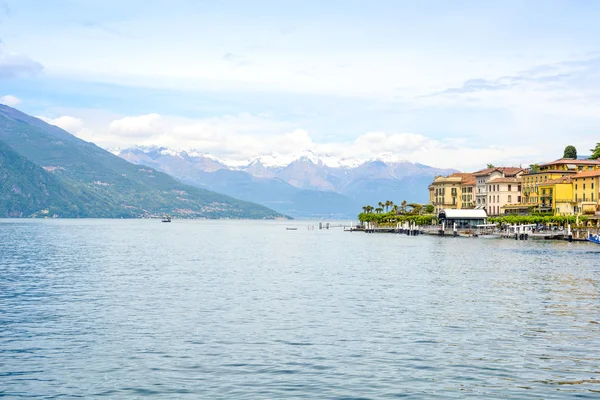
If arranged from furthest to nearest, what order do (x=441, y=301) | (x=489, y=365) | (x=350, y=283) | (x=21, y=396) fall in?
(x=350, y=283), (x=441, y=301), (x=489, y=365), (x=21, y=396)

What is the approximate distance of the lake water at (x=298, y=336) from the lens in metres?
30.4

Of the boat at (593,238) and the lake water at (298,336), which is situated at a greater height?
the boat at (593,238)

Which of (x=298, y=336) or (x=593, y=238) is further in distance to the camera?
(x=593, y=238)

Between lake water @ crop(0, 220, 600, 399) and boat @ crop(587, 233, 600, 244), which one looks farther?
boat @ crop(587, 233, 600, 244)

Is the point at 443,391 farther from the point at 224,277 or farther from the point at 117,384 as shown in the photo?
the point at 224,277

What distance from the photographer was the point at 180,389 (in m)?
29.6

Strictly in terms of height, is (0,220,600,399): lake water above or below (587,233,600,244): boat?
below

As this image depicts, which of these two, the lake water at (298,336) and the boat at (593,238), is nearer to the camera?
the lake water at (298,336)

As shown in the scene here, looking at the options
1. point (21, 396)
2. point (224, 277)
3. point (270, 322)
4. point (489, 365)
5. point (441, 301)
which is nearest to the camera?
point (21, 396)

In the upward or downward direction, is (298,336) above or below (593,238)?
below

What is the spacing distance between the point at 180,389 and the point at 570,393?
1543 centimetres

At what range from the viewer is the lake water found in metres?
30.4

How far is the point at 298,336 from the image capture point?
40.8 meters

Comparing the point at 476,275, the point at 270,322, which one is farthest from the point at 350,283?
the point at 270,322
